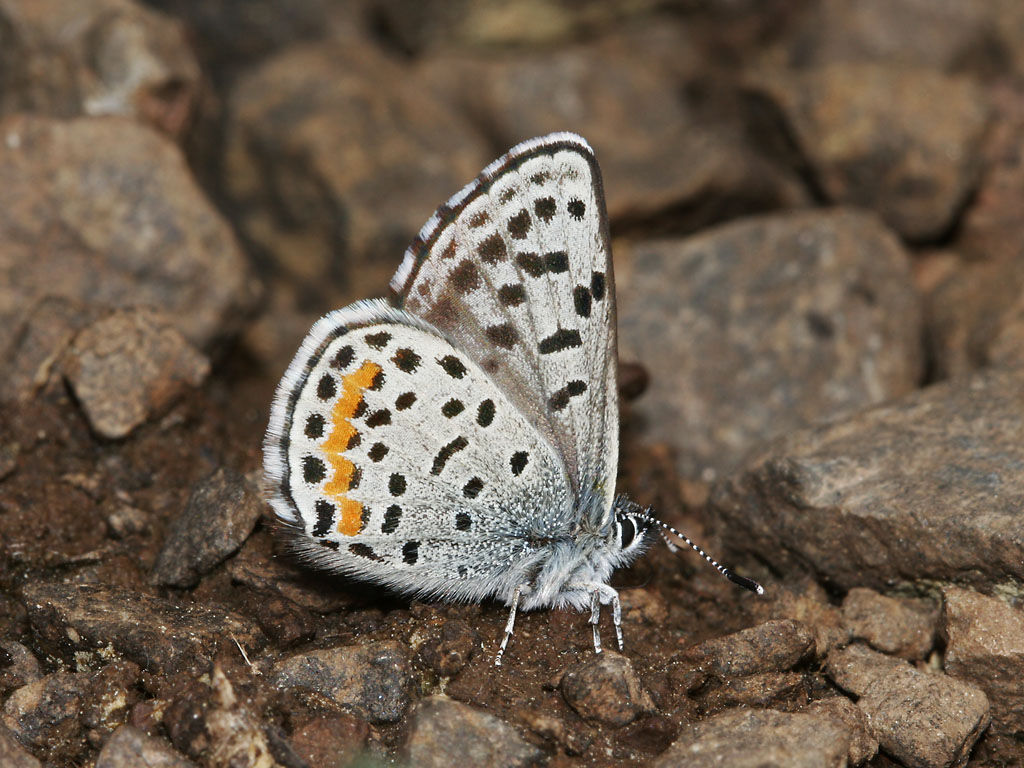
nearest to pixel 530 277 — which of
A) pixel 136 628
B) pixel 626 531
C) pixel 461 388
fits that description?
pixel 461 388

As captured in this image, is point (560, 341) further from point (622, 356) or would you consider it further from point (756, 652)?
point (622, 356)

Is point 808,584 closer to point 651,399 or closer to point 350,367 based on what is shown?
point 651,399

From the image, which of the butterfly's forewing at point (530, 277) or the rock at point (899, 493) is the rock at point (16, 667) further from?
the rock at point (899, 493)

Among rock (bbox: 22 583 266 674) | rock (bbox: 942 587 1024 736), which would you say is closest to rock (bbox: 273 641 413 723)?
rock (bbox: 22 583 266 674)

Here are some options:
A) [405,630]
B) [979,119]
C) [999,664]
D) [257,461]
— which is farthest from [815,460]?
[979,119]

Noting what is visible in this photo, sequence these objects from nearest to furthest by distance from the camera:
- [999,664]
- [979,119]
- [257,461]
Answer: [999,664] < [257,461] < [979,119]

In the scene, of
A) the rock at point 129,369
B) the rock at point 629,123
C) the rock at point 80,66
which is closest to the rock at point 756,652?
the rock at point 129,369

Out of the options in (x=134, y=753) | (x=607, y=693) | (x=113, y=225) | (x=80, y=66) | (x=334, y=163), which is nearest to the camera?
(x=134, y=753)
